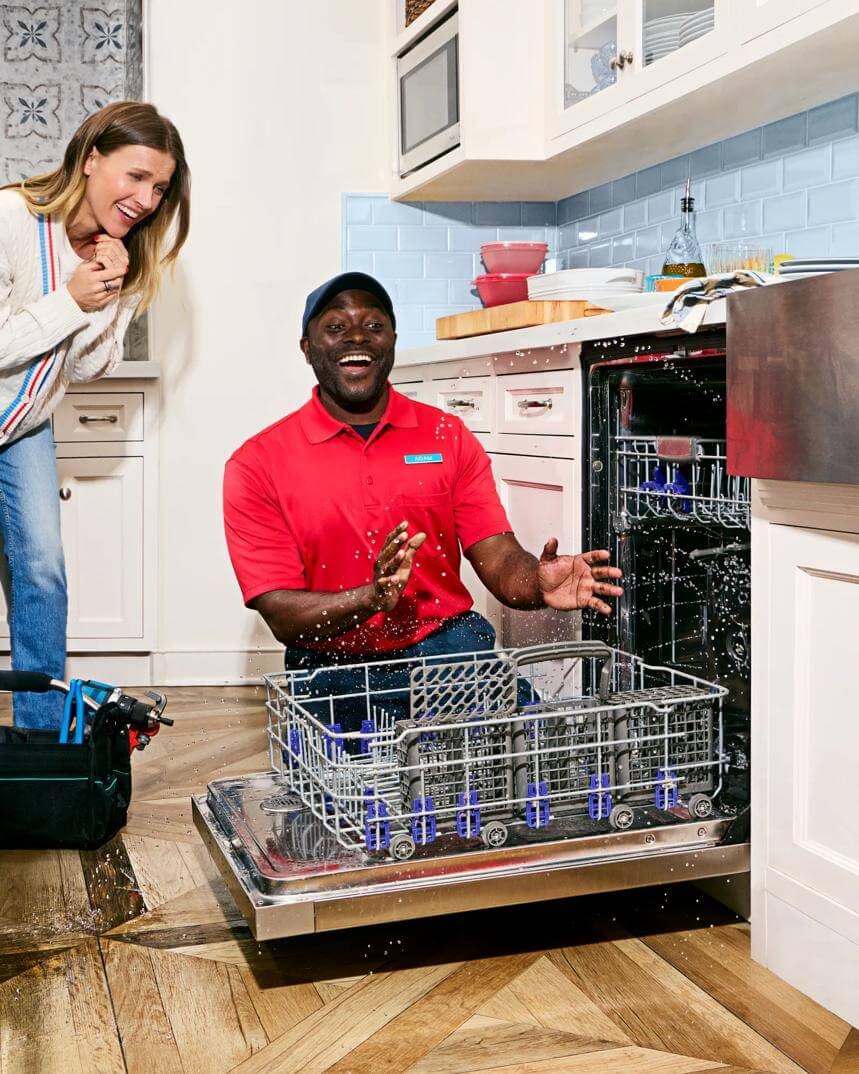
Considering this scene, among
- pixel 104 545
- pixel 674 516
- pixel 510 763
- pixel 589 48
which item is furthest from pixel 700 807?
pixel 104 545

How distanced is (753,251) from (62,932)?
77.9 inches

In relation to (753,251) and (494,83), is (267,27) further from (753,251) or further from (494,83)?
(753,251)

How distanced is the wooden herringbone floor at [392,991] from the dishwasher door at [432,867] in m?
0.14

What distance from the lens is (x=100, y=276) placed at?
2.70 m

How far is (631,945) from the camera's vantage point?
71.0 inches

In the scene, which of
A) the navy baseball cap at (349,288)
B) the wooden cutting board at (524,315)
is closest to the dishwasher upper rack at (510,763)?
the navy baseball cap at (349,288)

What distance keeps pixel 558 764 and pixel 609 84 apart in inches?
66.7

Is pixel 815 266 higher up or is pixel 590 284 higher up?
pixel 590 284

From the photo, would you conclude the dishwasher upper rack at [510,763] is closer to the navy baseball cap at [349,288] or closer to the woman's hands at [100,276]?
the navy baseball cap at [349,288]

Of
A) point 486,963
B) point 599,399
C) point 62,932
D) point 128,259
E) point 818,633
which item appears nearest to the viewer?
point 818,633

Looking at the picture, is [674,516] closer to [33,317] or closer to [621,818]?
[621,818]

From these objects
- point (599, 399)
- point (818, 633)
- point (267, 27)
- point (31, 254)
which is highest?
point (267, 27)

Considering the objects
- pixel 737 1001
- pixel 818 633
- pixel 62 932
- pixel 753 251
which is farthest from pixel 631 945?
pixel 753 251

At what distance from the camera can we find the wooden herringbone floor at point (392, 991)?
1.50 meters
